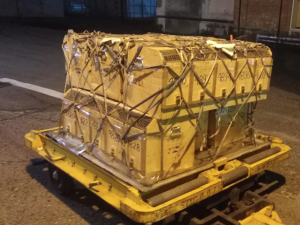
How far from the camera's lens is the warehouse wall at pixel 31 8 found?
3238 centimetres

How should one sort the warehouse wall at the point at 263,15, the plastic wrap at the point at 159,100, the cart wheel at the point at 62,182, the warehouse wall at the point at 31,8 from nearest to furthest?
the plastic wrap at the point at 159,100
the cart wheel at the point at 62,182
the warehouse wall at the point at 263,15
the warehouse wall at the point at 31,8

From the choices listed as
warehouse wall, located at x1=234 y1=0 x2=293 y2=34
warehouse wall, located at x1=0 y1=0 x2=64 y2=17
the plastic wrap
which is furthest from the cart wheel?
warehouse wall, located at x1=0 y1=0 x2=64 y2=17

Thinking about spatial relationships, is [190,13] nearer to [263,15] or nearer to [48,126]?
[263,15]

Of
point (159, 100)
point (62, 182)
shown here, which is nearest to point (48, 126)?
point (62, 182)

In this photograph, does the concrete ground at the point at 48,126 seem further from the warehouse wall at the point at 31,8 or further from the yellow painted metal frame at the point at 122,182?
the warehouse wall at the point at 31,8

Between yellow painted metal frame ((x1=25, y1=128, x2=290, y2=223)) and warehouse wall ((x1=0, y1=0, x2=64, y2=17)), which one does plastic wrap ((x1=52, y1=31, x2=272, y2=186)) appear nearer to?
yellow painted metal frame ((x1=25, y1=128, x2=290, y2=223))

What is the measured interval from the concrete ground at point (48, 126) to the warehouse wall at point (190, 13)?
5106 millimetres

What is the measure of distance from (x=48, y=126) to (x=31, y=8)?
29836 millimetres

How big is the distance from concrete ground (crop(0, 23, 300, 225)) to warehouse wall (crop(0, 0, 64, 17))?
1974 centimetres

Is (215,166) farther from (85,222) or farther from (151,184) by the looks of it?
(85,222)

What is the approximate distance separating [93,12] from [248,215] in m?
36.7

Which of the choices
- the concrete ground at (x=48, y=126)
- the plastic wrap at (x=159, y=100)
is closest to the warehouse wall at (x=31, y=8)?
the concrete ground at (x=48, y=126)

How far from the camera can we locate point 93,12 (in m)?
37.9

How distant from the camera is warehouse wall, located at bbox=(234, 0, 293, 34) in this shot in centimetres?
1559
